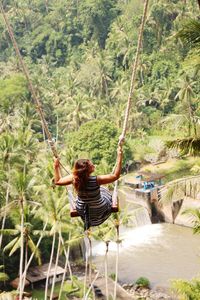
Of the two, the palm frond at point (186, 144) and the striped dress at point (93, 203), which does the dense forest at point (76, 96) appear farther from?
the striped dress at point (93, 203)

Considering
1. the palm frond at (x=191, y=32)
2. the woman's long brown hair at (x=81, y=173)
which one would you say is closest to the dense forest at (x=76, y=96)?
the palm frond at (x=191, y=32)

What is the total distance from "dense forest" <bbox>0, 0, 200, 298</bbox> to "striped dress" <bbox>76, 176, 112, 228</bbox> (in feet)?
52.1

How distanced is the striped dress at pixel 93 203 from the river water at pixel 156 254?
2259cm

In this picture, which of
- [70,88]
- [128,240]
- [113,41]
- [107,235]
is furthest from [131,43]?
[107,235]

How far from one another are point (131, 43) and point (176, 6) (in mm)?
7150

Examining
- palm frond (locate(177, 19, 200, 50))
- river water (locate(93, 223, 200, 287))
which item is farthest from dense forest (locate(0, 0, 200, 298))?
palm frond (locate(177, 19, 200, 50))

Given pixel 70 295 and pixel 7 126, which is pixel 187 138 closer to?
pixel 70 295

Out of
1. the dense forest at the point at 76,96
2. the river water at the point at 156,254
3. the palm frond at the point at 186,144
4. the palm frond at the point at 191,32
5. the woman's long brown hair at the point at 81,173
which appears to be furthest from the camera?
the river water at the point at 156,254

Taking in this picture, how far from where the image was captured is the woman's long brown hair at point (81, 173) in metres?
4.77

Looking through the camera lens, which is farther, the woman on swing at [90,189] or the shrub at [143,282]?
the shrub at [143,282]

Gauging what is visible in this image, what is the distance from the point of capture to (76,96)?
52.3 meters

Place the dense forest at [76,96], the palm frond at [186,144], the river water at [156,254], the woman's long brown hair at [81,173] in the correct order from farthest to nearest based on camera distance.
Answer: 1. the river water at [156,254]
2. the dense forest at [76,96]
3. the palm frond at [186,144]
4. the woman's long brown hair at [81,173]

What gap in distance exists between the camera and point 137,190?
36156mm

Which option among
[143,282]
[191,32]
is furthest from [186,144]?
[143,282]
